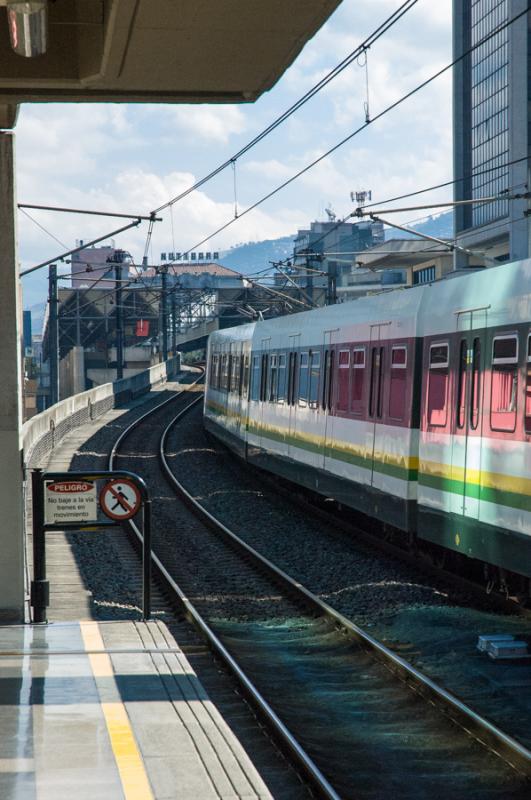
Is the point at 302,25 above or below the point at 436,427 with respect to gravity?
above

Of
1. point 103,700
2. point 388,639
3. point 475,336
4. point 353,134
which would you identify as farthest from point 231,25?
point 353,134

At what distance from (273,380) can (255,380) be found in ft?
8.25

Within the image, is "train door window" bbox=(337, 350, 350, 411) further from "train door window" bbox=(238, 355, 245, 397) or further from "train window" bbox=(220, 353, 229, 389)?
"train window" bbox=(220, 353, 229, 389)

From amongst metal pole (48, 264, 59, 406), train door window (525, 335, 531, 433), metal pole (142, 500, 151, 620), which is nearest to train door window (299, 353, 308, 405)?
metal pole (142, 500, 151, 620)

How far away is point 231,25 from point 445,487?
6.45m

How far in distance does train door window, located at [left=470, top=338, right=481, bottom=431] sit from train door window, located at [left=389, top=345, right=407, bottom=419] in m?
2.41

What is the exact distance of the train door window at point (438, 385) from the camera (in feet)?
43.7

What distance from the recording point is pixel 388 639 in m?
11.8

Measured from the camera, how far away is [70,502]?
35.1 feet

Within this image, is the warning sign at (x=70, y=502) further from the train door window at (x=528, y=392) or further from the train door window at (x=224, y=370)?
the train door window at (x=224, y=370)

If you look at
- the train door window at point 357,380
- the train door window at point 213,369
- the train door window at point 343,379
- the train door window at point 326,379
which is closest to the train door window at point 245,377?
the train door window at point 213,369

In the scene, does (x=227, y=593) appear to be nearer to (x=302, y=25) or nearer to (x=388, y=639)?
(x=388, y=639)

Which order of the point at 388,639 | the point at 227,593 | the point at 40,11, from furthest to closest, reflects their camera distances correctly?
the point at 227,593 → the point at 388,639 → the point at 40,11

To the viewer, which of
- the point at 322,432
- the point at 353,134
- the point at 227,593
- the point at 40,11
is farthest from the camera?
the point at 322,432
